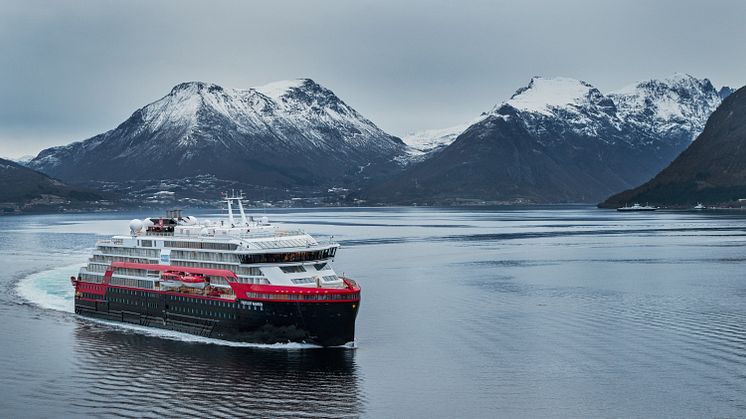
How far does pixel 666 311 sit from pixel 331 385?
37.7 meters

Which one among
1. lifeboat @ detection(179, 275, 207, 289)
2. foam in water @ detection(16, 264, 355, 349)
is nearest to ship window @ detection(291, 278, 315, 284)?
foam in water @ detection(16, 264, 355, 349)

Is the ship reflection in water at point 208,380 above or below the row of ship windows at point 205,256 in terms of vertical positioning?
below

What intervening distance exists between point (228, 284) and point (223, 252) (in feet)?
8.26

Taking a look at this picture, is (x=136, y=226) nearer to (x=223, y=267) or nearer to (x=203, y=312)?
(x=223, y=267)

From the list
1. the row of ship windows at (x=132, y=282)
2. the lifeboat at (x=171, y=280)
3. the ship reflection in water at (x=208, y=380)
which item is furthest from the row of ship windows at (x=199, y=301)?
the row of ship windows at (x=132, y=282)

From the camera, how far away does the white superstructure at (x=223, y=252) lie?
6438cm

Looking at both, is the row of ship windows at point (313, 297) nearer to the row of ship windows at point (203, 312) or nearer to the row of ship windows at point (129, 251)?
the row of ship windows at point (203, 312)

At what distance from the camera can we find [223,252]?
6631cm

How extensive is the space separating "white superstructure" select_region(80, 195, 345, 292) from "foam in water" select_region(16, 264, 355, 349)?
351 centimetres

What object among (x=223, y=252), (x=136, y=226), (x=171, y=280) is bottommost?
(x=171, y=280)

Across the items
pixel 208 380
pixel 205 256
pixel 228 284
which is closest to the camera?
pixel 208 380

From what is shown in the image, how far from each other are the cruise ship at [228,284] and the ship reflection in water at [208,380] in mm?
1756

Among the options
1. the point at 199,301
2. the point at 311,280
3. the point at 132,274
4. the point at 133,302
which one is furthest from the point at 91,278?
the point at 311,280

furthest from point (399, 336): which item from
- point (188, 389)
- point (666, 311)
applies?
point (666, 311)
